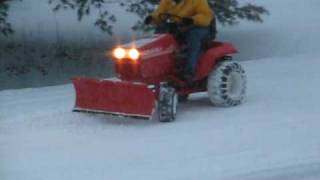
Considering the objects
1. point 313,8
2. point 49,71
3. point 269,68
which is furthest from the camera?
point 313,8

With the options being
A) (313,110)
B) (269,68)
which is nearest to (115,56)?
(313,110)

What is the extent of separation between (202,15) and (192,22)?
0.15 meters

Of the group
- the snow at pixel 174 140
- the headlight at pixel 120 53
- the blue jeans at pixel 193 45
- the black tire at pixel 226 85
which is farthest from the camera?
the black tire at pixel 226 85

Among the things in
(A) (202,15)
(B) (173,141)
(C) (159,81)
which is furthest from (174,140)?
(A) (202,15)

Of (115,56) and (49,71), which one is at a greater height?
(115,56)

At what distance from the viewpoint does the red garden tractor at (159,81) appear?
900cm

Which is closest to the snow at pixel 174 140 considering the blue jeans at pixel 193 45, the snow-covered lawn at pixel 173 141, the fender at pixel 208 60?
the snow-covered lawn at pixel 173 141

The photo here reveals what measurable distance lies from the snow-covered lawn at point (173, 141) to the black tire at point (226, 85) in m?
0.13

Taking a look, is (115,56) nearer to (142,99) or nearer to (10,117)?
(142,99)

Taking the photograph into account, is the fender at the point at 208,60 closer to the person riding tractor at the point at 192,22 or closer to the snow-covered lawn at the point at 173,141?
the person riding tractor at the point at 192,22

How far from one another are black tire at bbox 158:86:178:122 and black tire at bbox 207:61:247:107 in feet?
2.97

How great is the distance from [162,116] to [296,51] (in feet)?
28.8

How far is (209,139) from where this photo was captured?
834cm

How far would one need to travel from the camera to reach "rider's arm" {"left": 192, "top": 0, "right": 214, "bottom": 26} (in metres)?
9.58
